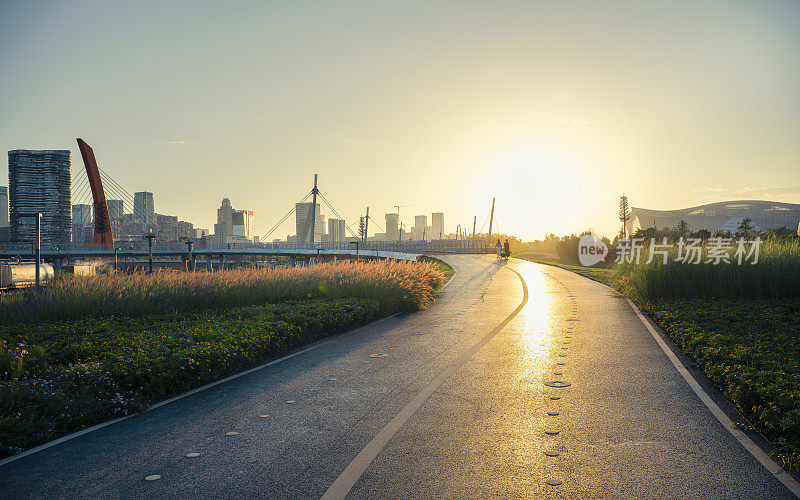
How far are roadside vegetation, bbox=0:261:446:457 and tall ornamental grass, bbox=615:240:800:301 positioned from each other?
26.6ft

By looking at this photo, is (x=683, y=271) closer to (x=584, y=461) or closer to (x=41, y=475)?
(x=584, y=461)

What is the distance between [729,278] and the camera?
54.5 feet

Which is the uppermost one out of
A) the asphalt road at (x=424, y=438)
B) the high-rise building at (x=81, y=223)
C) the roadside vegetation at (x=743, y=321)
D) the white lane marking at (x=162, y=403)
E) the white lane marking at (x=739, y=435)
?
the high-rise building at (x=81, y=223)

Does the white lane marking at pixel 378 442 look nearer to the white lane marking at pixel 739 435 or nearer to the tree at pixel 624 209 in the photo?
the white lane marking at pixel 739 435

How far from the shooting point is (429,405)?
6.70m

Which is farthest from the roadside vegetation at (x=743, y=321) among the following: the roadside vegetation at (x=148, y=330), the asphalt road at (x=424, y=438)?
the roadside vegetation at (x=148, y=330)

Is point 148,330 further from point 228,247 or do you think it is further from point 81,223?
point 81,223

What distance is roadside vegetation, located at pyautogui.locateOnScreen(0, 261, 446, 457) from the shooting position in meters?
6.57

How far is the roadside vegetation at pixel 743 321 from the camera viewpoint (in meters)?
5.98

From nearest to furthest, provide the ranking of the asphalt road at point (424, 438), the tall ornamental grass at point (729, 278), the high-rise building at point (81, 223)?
the asphalt road at point (424, 438) → the tall ornamental grass at point (729, 278) → the high-rise building at point (81, 223)

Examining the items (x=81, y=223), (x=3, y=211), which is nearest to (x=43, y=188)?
(x=81, y=223)

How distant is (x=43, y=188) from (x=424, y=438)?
130 metres

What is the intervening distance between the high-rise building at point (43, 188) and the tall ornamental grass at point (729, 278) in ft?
382

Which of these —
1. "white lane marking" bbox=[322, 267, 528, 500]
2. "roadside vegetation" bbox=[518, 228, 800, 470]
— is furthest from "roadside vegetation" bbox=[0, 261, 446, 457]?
"roadside vegetation" bbox=[518, 228, 800, 470]
